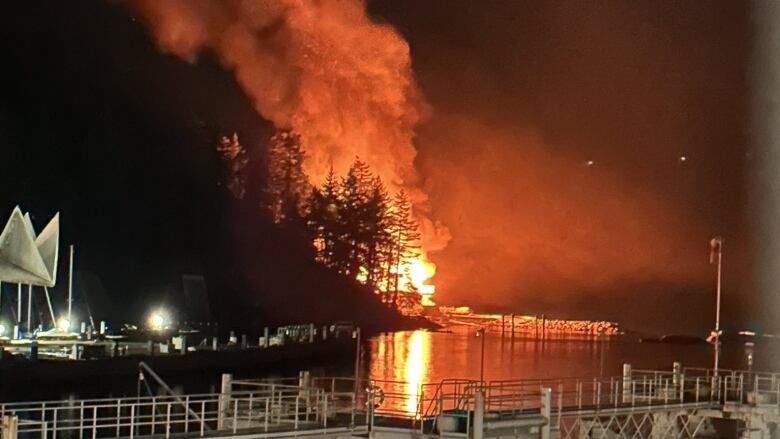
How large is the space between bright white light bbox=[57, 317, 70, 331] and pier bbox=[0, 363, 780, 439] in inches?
686

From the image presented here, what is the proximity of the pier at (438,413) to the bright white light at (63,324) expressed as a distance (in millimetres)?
17435

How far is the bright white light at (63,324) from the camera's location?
70.8 metres

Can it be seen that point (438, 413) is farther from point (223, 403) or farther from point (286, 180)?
point (286, 180)

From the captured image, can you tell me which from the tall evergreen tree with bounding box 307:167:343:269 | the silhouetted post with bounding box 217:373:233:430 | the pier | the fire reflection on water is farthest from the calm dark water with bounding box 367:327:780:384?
the silhouetted post with bounding box 217:373:233:430

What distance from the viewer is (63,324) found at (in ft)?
240

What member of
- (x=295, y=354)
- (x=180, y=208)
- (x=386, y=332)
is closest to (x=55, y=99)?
(x=180, y=208)

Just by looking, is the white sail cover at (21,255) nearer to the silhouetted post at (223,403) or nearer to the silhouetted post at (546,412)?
the silhouetted post at (223,403)

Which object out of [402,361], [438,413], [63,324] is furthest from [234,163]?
[438,413]

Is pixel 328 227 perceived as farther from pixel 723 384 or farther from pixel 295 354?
pixel 723 384

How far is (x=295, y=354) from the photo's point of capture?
95062mm

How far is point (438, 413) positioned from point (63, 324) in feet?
156

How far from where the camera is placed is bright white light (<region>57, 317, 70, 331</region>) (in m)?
70.8

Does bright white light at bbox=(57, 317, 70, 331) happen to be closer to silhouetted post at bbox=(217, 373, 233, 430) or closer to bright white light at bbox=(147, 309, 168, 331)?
bright white light at bbox=(147, 309, 168, 331)

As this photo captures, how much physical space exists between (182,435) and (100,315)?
59076 mm
